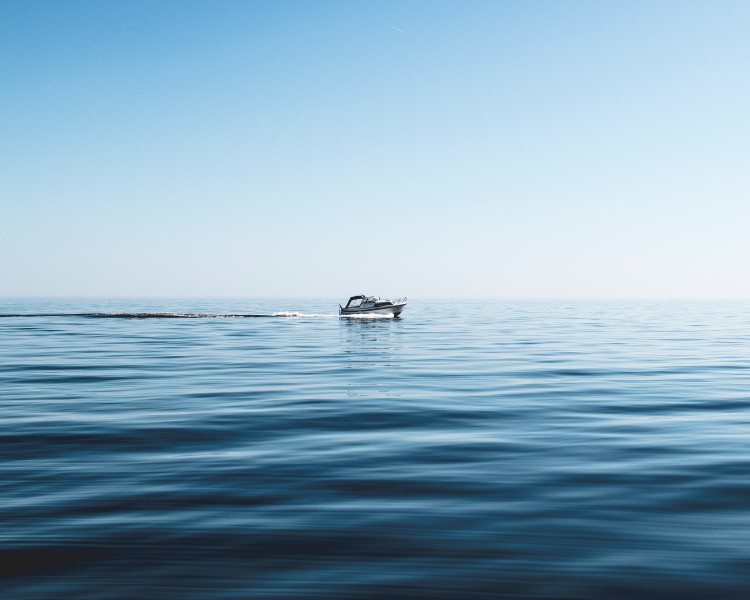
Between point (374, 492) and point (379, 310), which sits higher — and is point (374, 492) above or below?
below

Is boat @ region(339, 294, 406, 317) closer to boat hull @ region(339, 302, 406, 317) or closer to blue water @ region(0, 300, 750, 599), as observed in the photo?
boat hull @ region(339, 302, 406, 317)

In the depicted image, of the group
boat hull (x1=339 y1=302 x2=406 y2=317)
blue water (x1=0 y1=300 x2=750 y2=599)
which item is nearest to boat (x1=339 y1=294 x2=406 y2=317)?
boat hull (x1=339 y1=302 x2=406 y2=317)

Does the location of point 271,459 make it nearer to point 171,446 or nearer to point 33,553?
point 171,446

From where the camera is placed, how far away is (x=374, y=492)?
772 centimetres

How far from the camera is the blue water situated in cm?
534

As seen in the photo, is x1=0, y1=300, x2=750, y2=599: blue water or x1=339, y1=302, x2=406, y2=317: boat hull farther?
x1=339, y1=302, x2=406, y2=317: boat hull

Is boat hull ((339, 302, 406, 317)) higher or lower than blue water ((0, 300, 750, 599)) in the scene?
higher

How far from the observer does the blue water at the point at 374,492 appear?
210 inches

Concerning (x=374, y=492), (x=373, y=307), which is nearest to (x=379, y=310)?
(x=373, y=307)

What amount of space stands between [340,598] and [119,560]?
2.10 metres

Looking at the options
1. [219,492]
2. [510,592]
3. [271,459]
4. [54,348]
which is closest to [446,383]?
[271,459]

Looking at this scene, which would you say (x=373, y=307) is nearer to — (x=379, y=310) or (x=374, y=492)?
(x=379, y=310)

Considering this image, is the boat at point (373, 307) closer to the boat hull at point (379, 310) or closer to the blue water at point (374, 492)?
the boat hull at point (379, 310)

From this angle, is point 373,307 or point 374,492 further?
point 373,307
